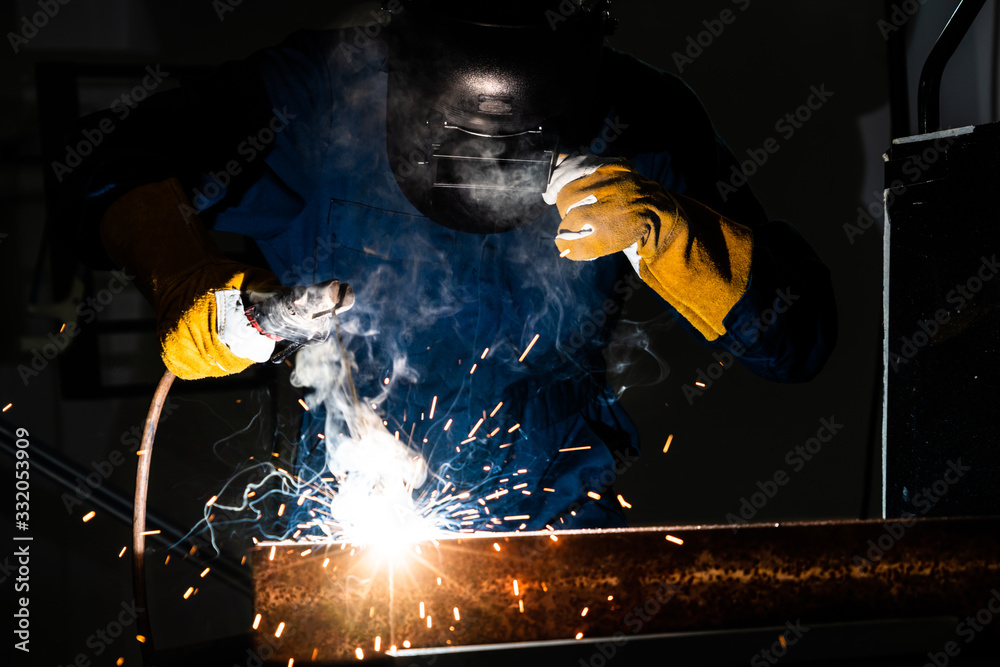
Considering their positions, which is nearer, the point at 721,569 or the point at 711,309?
the point at 721,569

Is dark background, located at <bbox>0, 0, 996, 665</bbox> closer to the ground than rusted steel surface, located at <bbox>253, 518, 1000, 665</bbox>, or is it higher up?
higher up

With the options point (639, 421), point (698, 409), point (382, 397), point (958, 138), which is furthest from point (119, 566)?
point (958, 138)

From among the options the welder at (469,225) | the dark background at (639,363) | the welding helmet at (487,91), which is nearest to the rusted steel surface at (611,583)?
the welder at (469,225)

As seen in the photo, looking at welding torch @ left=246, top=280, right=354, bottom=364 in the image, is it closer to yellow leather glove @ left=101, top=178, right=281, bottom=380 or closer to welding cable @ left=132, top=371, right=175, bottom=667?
yellow leather glove @ left=101, top=178, right=281, bottom=380

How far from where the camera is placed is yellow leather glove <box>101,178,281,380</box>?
1063mm

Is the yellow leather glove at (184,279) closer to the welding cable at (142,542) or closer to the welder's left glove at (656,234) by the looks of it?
the welding cable at (142,542)

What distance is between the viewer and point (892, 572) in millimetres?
873

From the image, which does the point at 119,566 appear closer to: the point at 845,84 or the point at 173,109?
the point at 173,109

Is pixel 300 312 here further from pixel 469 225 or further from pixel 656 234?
pixel 656 234

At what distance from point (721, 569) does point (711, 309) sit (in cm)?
60

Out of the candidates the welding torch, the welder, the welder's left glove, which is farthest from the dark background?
Result: the welding torch

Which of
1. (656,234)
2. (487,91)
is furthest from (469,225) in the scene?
(656,234)

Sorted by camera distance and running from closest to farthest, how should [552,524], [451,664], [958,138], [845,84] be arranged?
1. [451,664]
2. [958,138]
3. [552,524]
4. [845,84]

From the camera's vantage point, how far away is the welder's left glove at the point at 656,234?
1.21 m
